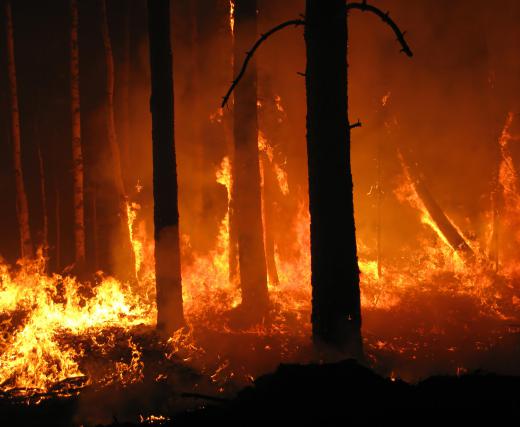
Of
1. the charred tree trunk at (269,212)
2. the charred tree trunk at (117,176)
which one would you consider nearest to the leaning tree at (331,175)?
the charred tree trunk at (269,212)

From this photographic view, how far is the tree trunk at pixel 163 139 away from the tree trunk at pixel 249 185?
1.80 metres

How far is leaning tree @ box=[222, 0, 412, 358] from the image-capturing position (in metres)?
4.78

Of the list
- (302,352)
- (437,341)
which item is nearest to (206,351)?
(302,352)

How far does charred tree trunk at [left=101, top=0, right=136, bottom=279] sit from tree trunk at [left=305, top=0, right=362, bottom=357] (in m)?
10.7

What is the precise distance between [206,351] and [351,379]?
19.1ft

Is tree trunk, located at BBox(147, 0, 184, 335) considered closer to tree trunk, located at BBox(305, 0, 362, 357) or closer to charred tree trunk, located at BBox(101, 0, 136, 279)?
tree trunk, located at BBox(305, 0, 362, 357)

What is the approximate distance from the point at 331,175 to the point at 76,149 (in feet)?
37.4

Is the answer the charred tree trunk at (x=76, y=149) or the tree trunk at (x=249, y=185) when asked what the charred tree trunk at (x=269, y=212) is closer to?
the tree trunk at (x=249, y=185)

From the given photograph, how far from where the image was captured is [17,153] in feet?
46.5

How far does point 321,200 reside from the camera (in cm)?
489

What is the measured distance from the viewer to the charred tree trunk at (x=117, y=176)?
14531 mm

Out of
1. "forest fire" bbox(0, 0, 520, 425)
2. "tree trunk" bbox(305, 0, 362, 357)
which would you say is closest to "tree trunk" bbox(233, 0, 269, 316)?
"forest fire" bbox(0, 0, 520, 425)

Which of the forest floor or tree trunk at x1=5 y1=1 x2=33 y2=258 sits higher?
tree trunk at x1=5 y1=1 x2=33 y2=258

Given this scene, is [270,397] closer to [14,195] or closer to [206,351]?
[206,351]
